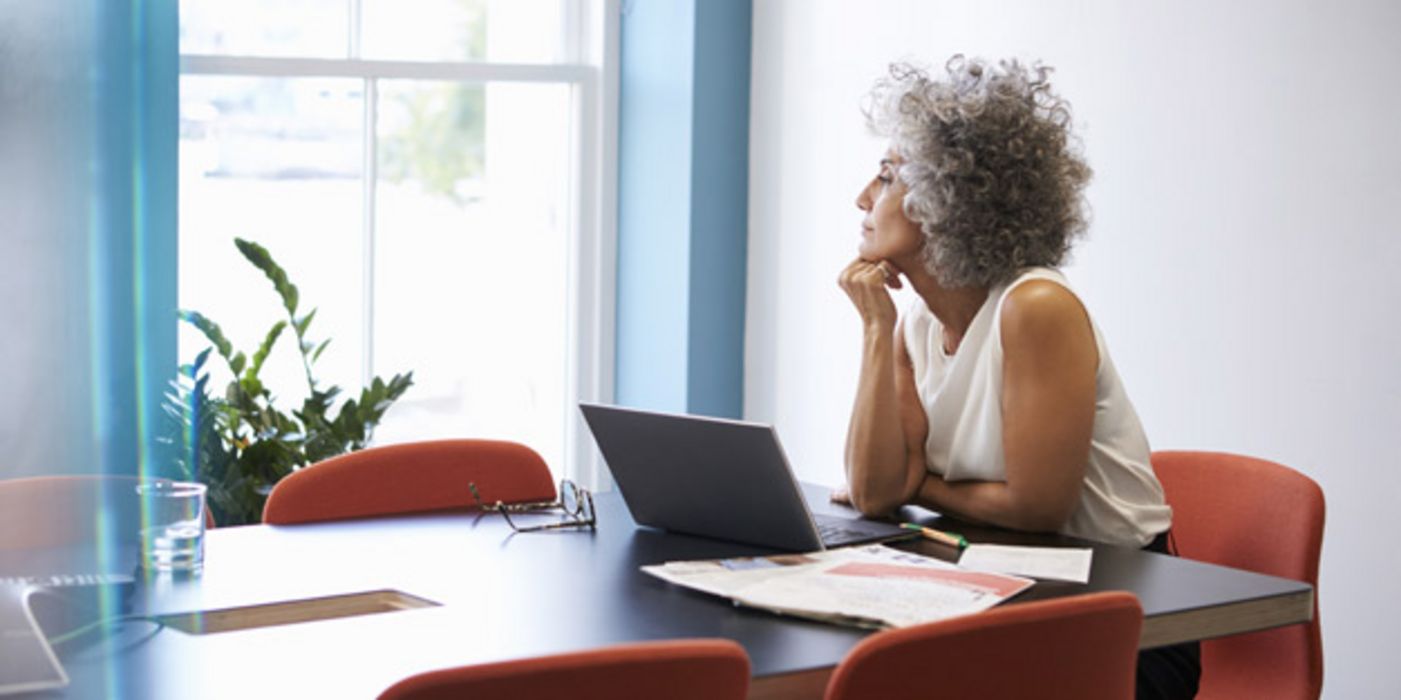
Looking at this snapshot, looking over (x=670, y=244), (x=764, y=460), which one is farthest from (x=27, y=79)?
(x=764, y=460)

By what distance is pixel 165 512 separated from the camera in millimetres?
1902

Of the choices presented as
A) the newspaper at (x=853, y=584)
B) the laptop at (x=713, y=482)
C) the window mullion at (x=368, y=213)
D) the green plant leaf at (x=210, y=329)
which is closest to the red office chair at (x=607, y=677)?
the newspaper at (x=853, y=584)

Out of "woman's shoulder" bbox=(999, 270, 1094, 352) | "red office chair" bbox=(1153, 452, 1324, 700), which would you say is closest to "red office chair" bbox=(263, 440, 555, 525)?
"woman's shoulder" bbox=(999, 270, 1094, 352)

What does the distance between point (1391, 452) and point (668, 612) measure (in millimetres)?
1925

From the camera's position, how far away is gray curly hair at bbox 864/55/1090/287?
2449 millimetres

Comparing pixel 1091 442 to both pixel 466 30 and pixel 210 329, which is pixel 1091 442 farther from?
pixel 466 30

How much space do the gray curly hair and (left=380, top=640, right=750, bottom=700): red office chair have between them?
125cm

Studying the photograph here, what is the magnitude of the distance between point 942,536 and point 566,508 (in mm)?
538

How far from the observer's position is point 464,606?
70.1 inches

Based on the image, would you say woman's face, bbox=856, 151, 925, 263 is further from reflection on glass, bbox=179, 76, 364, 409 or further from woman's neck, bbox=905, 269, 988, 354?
reflection on glass, bbox=179, 76, 364, 409

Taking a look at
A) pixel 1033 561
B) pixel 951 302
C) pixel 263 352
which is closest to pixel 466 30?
pixel 263 352

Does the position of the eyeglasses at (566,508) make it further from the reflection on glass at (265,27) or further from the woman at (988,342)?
the reflection on glass at (265,27)

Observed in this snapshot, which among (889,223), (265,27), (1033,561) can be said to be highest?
(265,27)

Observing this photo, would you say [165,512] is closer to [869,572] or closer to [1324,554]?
[869,572]
